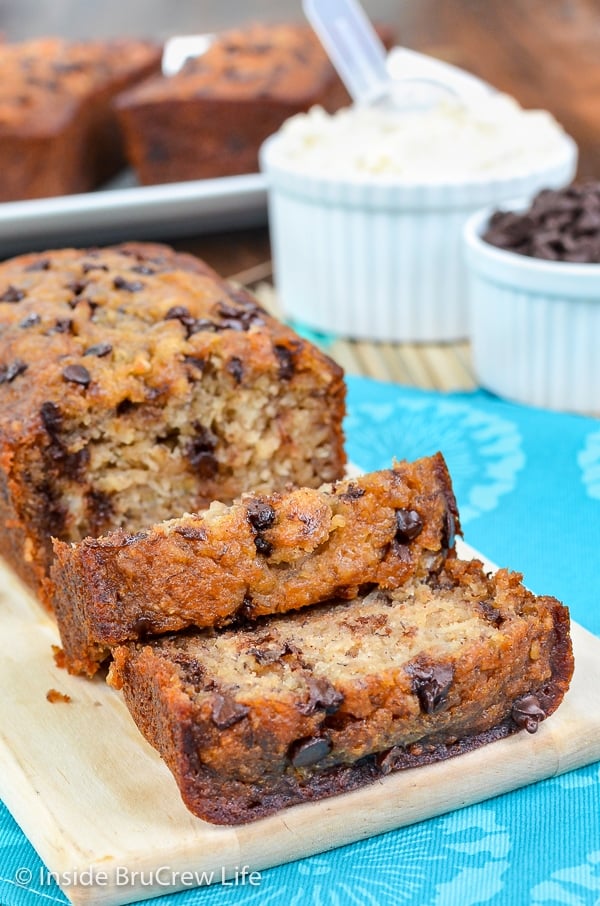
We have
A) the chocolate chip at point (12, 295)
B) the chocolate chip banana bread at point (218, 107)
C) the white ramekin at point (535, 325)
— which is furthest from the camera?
the chocolate chip banana bread at point (218, 107)

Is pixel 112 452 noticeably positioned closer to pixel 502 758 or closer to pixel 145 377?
pixel 145 377

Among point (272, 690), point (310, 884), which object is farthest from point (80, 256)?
point (310, 884)

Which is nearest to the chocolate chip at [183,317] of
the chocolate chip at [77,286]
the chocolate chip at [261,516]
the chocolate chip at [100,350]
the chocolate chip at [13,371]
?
the chocolate chip at [100,350]

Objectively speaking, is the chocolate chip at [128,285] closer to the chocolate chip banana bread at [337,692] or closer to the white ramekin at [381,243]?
the chocolate chip banana bread at [337,692]

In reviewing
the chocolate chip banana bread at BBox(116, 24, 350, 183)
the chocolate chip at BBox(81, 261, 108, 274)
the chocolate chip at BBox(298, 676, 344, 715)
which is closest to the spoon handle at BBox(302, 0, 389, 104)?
the chocolate chip banana bread at BBox(116, 24, 350, 183)

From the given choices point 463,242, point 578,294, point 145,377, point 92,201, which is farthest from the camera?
point 92,201

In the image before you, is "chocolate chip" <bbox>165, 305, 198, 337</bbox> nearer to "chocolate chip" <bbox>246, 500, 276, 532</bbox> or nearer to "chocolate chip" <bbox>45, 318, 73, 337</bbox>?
"chocolate chip" <bbox>45, 318, 73, 337</bbox>

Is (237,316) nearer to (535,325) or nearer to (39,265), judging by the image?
(39,265)
